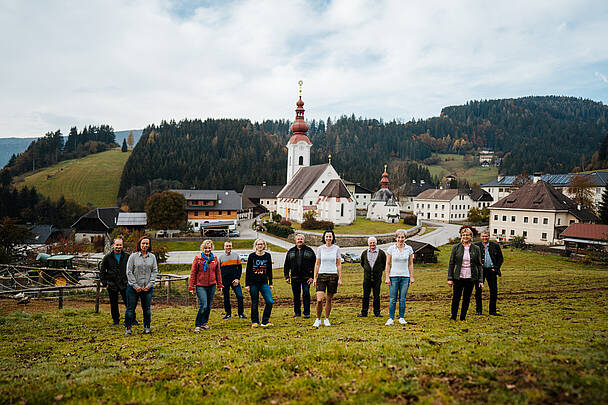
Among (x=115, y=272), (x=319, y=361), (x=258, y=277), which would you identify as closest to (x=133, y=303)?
(x=115, y=272)

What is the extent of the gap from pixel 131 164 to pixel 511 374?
119 metres

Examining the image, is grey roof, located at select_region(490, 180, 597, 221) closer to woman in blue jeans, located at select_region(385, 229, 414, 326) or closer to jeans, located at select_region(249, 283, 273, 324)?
woman in blue jeans, located at select_region(385, 229, 414, 326)

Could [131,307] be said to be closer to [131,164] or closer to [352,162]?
[131,164]

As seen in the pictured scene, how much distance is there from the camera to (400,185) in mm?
96000

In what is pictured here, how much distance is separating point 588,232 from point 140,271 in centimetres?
4008

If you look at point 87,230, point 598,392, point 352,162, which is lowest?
point 87,230

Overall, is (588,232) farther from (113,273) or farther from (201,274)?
(113,273)

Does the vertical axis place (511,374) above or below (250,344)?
above

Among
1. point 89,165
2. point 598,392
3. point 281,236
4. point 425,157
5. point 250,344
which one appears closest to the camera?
point 598,392

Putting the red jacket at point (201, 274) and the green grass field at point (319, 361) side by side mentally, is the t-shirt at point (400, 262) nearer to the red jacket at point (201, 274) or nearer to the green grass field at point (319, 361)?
A: the green grass field at point (319, 361)

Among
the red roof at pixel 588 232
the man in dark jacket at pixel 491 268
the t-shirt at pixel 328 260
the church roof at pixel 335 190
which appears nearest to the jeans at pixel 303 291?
the t-shirt at pixel 328 260

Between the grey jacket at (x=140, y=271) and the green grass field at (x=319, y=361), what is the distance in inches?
45.4

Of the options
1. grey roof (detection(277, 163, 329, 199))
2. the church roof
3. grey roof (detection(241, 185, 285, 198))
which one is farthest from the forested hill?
→ the church roof

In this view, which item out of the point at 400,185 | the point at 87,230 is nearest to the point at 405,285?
the point at 87,230
